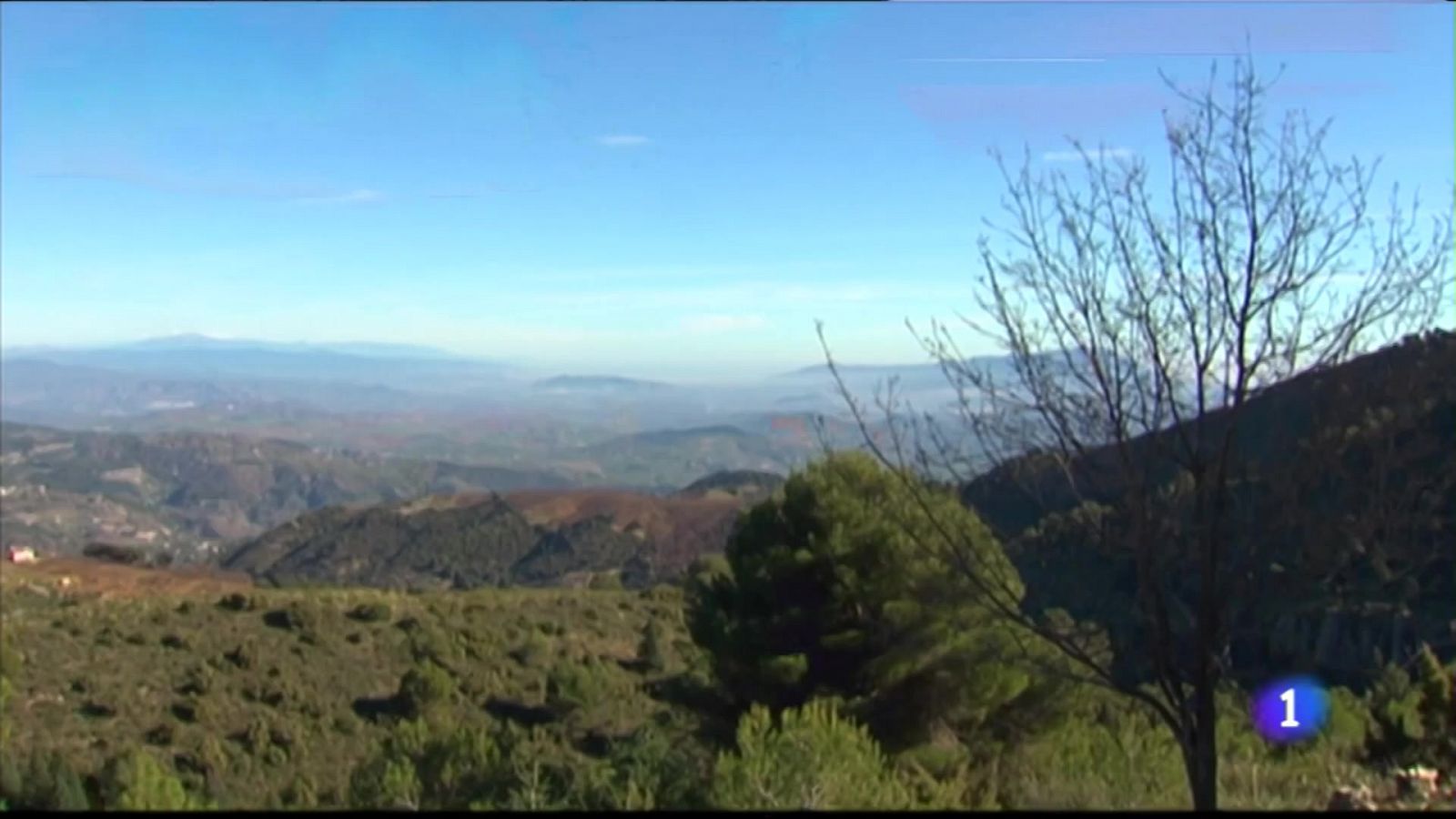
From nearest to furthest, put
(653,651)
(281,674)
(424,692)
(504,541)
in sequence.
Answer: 1. (424,692)
2. (281,674)
3. (653,651)
4. (504,541)

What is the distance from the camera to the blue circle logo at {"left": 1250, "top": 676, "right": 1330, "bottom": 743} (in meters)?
8.73

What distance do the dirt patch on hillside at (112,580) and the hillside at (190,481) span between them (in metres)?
74.5

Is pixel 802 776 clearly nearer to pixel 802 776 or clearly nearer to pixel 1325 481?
pixel 802 776

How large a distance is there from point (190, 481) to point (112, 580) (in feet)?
392

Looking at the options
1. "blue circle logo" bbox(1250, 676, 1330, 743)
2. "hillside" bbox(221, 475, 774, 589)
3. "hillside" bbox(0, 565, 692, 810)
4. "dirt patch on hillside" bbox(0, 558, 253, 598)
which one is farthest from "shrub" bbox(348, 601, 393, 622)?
"hillside" bbox(221, 475, 774, 589)

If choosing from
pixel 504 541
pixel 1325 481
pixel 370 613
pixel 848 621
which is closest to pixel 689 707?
pixel 848 621

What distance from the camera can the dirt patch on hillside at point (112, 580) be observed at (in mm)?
31422

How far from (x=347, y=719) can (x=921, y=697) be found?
10.6 m

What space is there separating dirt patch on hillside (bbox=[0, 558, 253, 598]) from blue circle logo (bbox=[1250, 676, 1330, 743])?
27695 mm

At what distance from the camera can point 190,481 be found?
14462 centimetres

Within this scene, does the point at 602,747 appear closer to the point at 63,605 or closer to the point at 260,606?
the point at 260,606

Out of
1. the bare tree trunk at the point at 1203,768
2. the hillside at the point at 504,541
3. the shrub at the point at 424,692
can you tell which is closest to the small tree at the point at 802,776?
the bare tree trunk at the point at 1203,768

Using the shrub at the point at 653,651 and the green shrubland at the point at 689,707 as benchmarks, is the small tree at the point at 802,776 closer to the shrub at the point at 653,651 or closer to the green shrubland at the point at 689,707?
the green shrubland at the point at 689,707

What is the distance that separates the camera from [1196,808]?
220 inches
